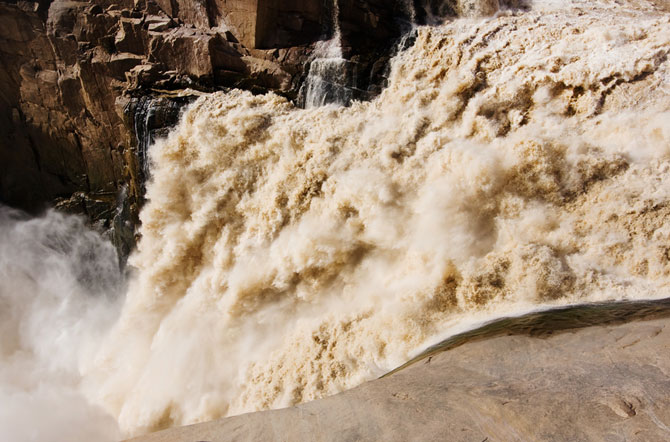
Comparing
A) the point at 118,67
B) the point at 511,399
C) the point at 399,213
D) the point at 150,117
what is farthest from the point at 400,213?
the point at 118,67

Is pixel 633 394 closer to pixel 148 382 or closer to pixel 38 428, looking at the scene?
pixel 148 382

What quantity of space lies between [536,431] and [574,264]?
5.99 feet

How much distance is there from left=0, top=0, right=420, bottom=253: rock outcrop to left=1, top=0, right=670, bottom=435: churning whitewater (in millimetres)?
625

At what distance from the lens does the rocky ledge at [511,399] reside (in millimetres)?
1940

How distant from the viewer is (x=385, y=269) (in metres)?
4.18

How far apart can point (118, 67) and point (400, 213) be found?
4839 millimetres

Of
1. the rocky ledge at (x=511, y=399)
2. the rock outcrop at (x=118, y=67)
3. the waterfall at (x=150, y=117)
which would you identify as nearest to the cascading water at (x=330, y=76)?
the rock outcrop at (x=118, y=67)

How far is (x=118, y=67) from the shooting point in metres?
5.96

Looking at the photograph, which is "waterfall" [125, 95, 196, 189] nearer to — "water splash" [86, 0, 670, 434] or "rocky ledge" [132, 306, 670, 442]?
"water splash" [86, 0, 670, 434]

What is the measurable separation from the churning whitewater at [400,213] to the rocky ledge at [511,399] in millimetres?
621

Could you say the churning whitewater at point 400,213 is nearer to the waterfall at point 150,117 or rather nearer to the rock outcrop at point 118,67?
the waterfall at point 150,117

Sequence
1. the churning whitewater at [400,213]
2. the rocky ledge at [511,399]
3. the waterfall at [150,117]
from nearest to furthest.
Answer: the rocky ledge at [511,399]
the churning whitewater at [400,213]
the waterfall at [150,117]

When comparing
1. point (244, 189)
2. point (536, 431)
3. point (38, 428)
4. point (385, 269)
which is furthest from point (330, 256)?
point (38, 428)

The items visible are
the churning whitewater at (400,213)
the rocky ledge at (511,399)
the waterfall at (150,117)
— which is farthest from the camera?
the waterfall at (150,117)
